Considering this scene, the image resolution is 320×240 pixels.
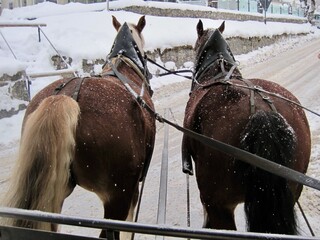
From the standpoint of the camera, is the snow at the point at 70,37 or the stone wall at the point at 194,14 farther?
the stone wall at the point at 194,14

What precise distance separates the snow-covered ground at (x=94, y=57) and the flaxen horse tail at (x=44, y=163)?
5.57 ft

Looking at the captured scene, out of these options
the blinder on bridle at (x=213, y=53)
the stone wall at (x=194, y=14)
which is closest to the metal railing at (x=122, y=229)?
the blinder on bridle at (x=213, y=53)

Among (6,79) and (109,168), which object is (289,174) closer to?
(109,168)

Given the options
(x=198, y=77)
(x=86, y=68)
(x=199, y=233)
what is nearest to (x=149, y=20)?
(x=86, y=68)

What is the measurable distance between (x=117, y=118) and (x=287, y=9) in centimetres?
5612

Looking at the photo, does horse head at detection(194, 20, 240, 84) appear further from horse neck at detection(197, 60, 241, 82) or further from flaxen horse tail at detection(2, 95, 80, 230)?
flaxen horse tail at detection(2, 95, 80, 230)

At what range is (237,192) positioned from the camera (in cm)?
288

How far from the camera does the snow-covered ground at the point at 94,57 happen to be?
4.84 metres

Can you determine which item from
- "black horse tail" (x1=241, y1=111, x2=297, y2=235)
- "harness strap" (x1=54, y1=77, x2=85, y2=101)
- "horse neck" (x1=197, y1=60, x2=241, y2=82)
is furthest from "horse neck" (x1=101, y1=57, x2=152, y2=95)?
"black horse tail" (x1=241, y1=111, x2=297, y2=235)

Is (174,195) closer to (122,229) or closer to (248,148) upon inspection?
(248,148)

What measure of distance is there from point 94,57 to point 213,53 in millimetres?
8461

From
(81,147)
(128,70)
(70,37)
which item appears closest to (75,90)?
(81,147)

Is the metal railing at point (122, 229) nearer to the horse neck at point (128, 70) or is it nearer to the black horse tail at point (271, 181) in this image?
the black horse tail at point (271, 181)

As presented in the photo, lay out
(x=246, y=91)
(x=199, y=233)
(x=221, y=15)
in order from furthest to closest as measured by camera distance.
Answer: (x=221, y=15) < (x=246, y=91) < (x=199, y=233)
